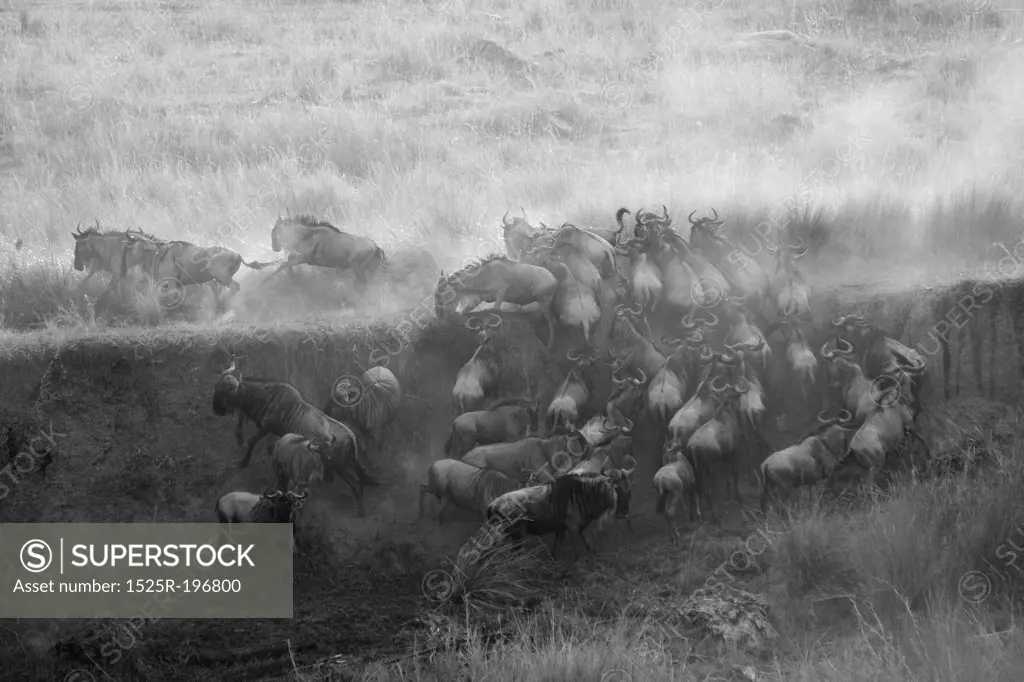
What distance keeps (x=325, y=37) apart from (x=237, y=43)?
1.53 m

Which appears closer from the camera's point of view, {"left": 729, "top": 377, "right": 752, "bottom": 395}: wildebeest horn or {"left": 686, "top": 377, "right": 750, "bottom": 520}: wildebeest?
{"left": 686, "top": 377, "right": 750, "bottom": 520}: wildebeest

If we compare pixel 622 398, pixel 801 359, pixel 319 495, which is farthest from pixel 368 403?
→ pixel 801 359

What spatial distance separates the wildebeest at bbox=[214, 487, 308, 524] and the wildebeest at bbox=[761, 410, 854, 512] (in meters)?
3.37

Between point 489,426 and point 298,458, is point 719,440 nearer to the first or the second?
point 489,426

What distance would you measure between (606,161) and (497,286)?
6.12 m

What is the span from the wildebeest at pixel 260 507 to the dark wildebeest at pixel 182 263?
2801 mm

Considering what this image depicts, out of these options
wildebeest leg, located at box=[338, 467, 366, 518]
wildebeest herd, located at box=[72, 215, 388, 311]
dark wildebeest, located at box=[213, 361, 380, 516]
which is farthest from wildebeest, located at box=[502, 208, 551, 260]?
wildebeest leg, located at box=[338, 467, 366, 518]

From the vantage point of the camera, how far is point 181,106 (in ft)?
56.6

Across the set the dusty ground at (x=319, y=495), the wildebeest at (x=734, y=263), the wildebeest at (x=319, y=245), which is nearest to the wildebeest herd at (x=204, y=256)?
the wildebeest at (x=319, y=245)

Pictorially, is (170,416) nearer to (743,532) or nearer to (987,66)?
(743,532)

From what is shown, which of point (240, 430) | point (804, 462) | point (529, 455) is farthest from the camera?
point (240, 430)

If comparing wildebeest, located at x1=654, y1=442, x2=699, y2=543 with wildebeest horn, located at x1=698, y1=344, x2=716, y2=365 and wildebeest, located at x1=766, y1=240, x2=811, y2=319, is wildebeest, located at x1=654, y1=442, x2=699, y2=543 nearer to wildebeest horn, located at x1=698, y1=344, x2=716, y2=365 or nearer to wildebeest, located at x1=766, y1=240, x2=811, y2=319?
wildebeest horn, located at x1=698, y1=344, x2=716, y2=365

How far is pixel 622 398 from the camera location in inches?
332

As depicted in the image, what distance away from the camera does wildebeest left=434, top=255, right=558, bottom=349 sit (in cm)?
904
